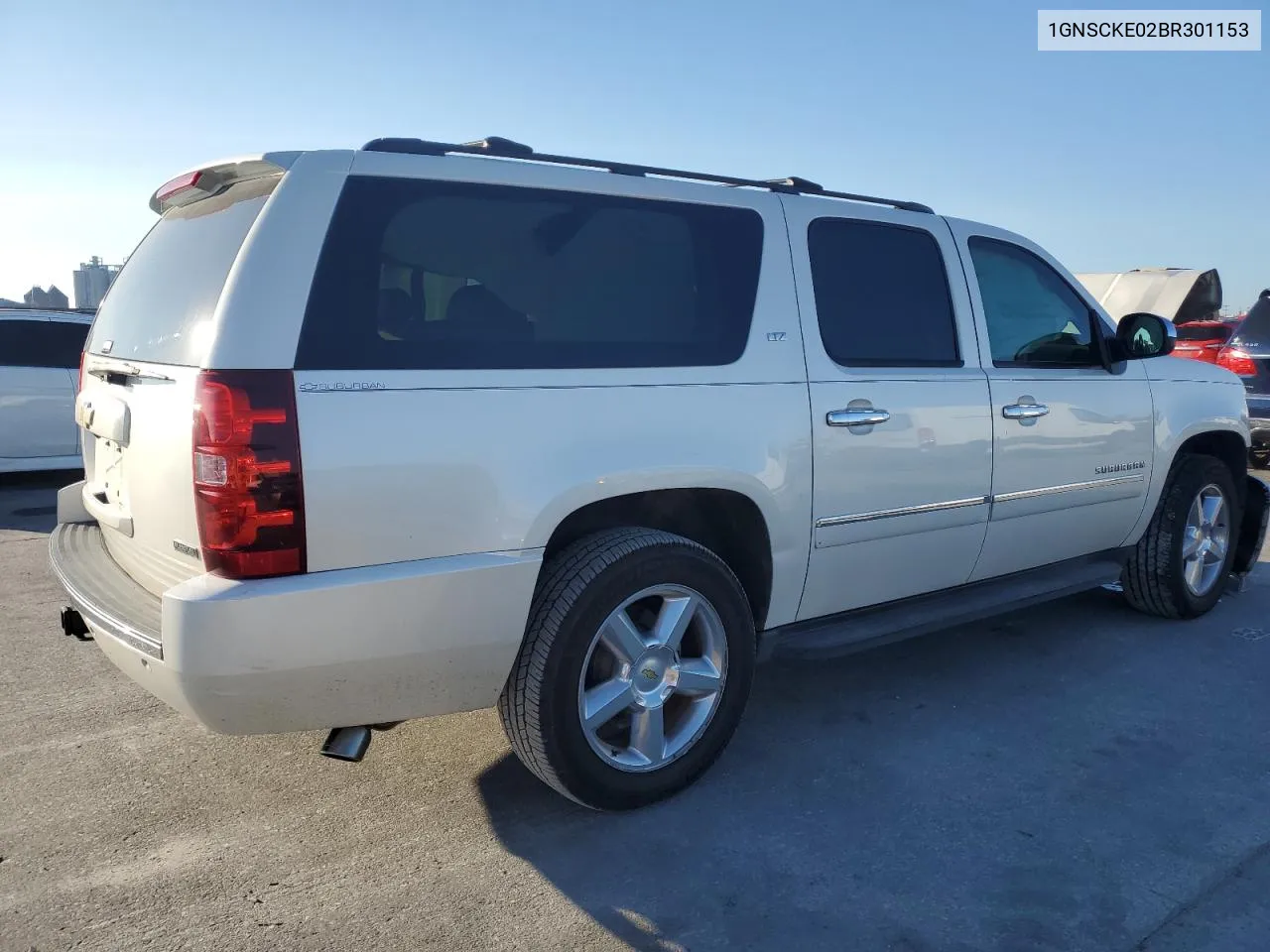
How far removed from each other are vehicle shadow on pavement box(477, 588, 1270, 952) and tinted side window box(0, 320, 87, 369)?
782 centimetres

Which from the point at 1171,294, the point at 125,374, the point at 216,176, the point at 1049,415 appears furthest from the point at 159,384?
the point at 1171,294

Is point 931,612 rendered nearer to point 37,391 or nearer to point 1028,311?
point 1028,311

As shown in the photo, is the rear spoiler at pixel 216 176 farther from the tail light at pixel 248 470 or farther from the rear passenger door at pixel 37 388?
the rear passenger door at pixel 37 388

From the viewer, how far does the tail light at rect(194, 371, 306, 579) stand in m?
2.35

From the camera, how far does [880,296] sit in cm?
372

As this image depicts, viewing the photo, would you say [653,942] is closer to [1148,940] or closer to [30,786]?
[1148,940]

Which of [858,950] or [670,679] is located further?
[670,679]

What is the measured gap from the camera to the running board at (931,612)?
3461 mm

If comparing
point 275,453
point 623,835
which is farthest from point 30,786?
point 623,835

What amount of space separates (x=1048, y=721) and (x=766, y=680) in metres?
1.11

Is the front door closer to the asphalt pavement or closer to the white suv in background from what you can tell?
the asphalt pavement

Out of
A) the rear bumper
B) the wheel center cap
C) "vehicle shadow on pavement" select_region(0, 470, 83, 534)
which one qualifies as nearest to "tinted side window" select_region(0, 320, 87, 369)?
"vehicle shadow on pavement" select_region(0, 470, 83, 534)

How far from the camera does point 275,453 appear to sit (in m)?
2.36

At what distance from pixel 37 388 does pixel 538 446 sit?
8115 millimetres
